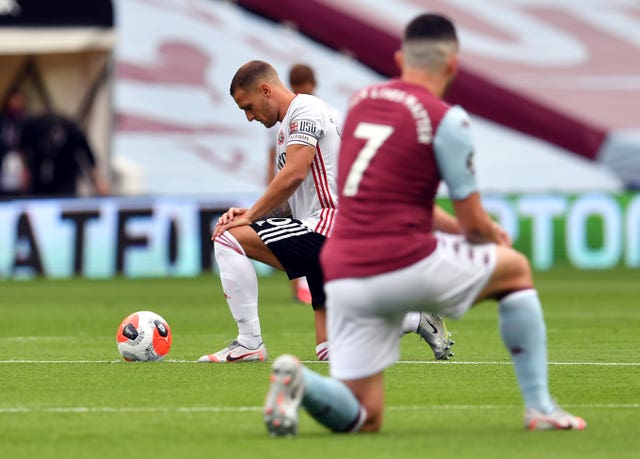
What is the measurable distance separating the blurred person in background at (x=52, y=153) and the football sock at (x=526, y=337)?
19.0m

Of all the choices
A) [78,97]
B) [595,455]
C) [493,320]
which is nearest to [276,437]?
[595,455]

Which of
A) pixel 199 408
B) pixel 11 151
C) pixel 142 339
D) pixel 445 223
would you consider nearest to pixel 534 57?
pixel 11 151

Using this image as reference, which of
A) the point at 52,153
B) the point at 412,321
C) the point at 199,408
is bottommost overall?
the point at 199,408

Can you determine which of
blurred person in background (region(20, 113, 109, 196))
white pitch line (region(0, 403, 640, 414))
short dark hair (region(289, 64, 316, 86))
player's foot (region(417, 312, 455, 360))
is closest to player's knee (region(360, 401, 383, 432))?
white pitch line (region(0, 403, 640, 414))

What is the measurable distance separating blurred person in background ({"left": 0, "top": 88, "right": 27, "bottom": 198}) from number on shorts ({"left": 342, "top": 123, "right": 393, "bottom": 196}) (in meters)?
19.4

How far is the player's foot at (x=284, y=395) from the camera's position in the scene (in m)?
6.63

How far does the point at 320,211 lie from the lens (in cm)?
1045

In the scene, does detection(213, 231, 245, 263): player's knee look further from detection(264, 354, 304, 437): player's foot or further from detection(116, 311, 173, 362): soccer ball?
detection(264, 354, 304, 437): player's foot

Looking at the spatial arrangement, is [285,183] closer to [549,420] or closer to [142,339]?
[142,339]

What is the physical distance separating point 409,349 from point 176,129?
64.6 feet

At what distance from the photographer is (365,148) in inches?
274

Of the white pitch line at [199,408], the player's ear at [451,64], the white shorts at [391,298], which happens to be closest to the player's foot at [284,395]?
the white shorts at [391,298]

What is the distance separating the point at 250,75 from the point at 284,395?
3.82 meters

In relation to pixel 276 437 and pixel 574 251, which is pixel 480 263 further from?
pixel 574 251
